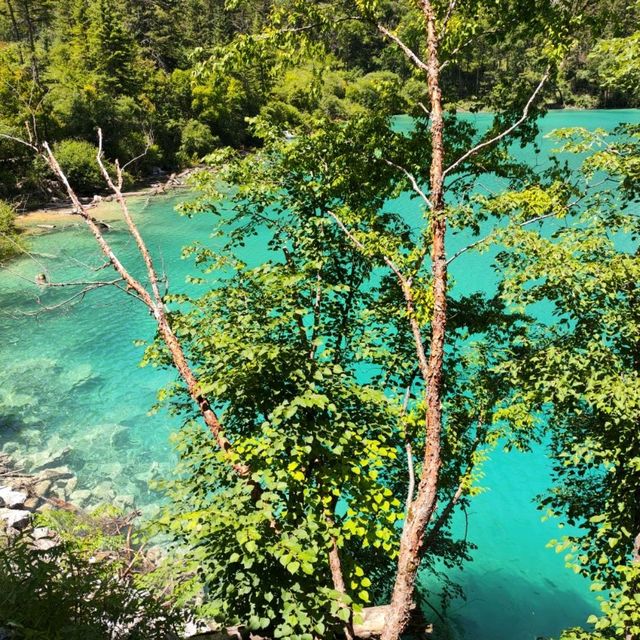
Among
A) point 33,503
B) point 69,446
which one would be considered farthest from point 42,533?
point 69,446

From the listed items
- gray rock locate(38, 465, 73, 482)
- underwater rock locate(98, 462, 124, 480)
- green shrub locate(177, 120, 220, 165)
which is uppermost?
green shrub locate(177, 120, 220, 165)

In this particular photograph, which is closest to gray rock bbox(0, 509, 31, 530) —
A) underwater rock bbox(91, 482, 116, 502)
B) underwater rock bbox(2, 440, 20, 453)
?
underwater rock bbox(91, 482, 116, 502)

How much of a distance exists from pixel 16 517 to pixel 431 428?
976 cm

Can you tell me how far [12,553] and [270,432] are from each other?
392 centimetres

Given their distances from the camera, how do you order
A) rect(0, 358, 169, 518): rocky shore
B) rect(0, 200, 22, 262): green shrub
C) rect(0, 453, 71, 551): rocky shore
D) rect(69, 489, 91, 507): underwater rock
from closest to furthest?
rect(0, 453, 71, 551): rocky shore, rect(69, 489, 91, 507): underwater rock, rect(0, 358, 169, 518): rocky shore, rect(0, 200, 22, 262): green shrub

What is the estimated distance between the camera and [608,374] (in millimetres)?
5824

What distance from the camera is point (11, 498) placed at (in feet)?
38.2

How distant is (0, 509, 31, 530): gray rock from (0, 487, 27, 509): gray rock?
27.3 inches

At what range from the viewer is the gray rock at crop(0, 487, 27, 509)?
11406 millimetres

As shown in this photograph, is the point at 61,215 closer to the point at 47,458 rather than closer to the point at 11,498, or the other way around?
the point at 47,458

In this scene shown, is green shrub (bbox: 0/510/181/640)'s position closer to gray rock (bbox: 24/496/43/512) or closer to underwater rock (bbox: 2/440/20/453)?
gray rock (bbox: 24/496/43/512)

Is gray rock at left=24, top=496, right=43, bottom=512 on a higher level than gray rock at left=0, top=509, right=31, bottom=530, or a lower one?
higher

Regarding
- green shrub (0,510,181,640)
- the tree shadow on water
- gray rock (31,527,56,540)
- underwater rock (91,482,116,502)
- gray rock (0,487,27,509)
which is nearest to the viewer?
green shrub (0,510,181,640)

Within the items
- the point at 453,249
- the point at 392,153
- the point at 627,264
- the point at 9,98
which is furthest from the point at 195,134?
the point at 627,264
